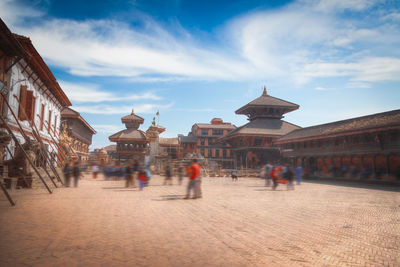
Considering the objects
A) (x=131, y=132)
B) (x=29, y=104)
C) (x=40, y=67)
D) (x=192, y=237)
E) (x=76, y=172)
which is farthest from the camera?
(x=131, y=132)

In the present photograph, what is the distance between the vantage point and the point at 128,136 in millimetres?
49000

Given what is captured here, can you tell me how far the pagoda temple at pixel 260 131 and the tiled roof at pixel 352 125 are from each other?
14.8 ft

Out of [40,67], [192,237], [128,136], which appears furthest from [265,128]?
[192,237]

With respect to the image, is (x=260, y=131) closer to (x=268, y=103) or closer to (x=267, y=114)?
(x=267, y=114)

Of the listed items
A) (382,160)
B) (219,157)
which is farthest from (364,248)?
(219,157)

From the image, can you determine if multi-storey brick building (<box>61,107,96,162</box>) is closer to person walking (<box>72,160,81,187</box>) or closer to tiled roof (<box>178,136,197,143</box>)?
tiled roof (<box>178,136,197,143</box>)

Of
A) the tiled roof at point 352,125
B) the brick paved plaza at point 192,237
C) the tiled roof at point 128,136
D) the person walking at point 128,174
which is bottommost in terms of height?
the brick paved plaza at point 192,237

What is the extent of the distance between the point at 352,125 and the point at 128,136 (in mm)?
38997

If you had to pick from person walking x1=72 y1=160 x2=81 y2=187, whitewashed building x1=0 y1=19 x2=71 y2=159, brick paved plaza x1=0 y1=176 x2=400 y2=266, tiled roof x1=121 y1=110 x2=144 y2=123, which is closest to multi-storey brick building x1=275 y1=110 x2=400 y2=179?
brick paved plaza x1=0 y1=176 x2=400 y2=266

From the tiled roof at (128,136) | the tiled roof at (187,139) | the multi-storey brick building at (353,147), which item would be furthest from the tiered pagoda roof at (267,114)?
the tiled roof at (128,136)

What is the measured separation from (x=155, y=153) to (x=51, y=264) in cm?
3203

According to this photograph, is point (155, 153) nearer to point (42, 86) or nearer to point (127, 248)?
point (42, 86)

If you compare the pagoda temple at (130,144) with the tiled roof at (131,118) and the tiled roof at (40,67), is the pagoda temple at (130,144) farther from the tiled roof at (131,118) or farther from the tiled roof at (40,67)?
the tiled roof at (40,67)

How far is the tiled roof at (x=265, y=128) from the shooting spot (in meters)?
36.9
